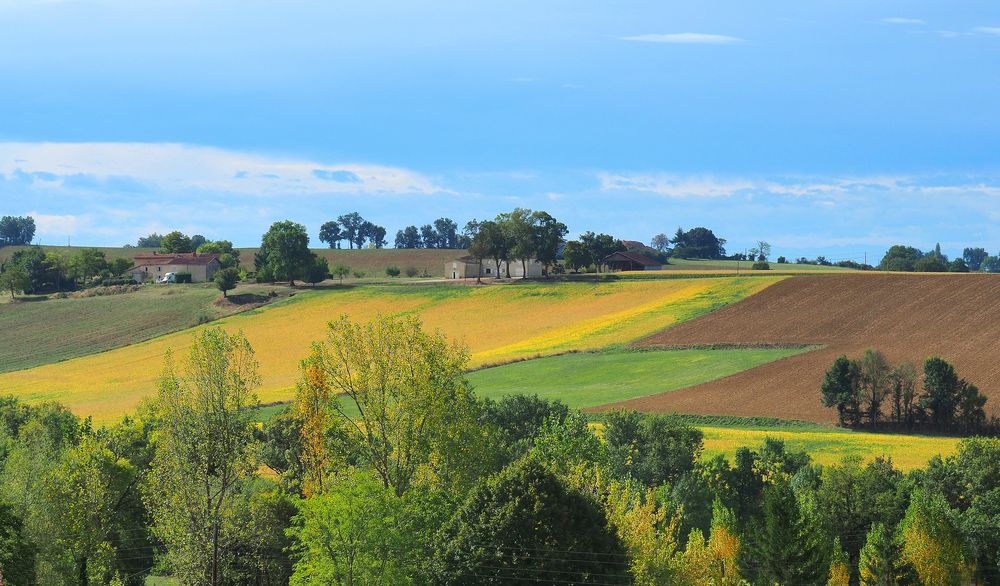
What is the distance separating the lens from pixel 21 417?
87.4 m

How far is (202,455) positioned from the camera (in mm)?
47344

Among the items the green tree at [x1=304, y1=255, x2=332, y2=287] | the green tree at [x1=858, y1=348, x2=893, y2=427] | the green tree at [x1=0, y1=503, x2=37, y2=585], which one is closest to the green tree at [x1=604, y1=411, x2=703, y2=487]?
the green tree at [x1=858, y1=348, x2=893, y2=427]

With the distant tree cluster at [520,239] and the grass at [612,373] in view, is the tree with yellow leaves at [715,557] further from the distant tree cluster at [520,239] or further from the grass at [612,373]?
the distant tree cluster at [520,239]

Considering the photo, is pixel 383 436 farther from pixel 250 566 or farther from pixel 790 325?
pixel 790 325

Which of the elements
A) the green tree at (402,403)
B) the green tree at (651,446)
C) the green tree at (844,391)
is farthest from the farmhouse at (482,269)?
the green tree at (402,403)

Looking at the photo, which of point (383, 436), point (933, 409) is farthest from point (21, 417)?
point (933, 409)

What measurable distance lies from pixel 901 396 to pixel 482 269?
360ft

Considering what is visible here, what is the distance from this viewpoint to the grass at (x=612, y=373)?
314 feet

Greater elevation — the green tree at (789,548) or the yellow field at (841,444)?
the yellow field at (841,444)

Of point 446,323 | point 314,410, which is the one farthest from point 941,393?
point 446,323

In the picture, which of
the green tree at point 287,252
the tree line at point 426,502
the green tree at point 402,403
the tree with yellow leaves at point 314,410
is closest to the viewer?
the tree line at point 426,502

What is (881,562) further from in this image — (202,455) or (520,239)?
(520,239)

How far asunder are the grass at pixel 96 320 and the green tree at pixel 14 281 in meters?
5.77

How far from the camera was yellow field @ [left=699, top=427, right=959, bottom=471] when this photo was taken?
71.5 metres
